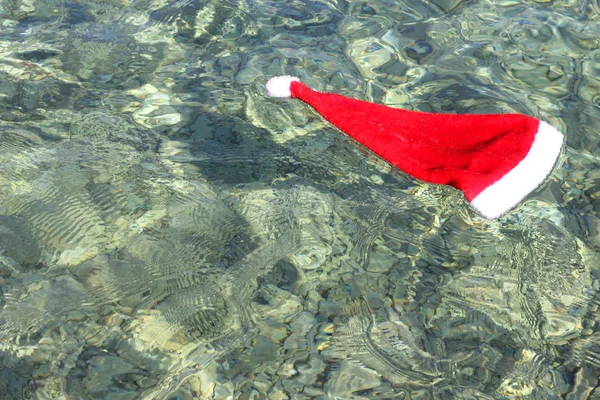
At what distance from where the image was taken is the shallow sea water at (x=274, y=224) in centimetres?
214

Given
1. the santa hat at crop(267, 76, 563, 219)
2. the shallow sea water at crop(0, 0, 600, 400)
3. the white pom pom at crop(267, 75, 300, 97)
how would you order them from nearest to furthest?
the shallow sea water at crop(0, 0, 600, 400)
the santa hat at crop(267, 76, 563, 219)
the white pom pom at crop(267, 75, 300, 97)

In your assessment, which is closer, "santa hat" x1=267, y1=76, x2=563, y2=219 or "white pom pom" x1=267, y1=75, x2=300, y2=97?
"santa hat" x1=267, y1=76, x2=563, y2=219

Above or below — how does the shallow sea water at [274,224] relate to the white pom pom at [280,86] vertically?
below

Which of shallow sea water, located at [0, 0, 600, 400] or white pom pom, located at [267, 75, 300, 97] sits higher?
white pom pom, located at [267, 75, 300, 97]

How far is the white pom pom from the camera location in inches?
136

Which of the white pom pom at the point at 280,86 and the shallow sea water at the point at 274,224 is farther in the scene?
the white pom pom at the point at 280,86

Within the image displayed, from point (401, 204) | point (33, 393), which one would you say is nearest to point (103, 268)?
point (33, 393)

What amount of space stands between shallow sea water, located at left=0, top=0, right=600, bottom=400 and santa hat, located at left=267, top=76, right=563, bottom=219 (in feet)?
0.33

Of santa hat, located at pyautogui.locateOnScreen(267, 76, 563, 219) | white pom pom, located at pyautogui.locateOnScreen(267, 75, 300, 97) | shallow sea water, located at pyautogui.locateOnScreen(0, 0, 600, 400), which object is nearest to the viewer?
shallow sea water, located at pyautogui.locateOnScreen(0, 0, 600, 400)

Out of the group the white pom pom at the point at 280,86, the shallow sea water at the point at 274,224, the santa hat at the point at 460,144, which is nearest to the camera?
the shallow sea water at the point at 274,224

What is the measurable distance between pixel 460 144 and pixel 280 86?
1109 millimetres

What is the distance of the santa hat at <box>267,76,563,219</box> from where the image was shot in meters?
2.69

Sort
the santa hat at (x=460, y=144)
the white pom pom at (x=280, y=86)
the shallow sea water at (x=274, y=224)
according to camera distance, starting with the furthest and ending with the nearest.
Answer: the white pom pom at (x=280, y=86)
the santa hat at (x=460, y=144)
the shallow sea water at (x=274, y=224)

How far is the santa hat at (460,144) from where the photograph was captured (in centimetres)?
269
